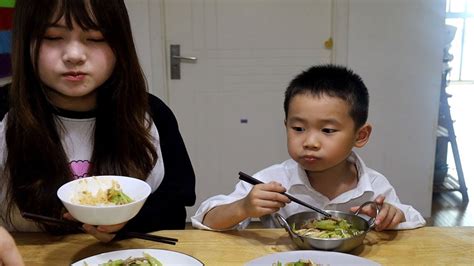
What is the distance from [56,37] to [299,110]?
673mm

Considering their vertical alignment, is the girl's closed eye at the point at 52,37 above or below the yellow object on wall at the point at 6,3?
below

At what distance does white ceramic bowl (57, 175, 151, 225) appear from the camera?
1.01 meters

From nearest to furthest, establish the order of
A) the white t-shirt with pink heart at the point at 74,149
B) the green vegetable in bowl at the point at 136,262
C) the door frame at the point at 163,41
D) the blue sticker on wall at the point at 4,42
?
1. the green vegetable in bowl at the point at 136,262
2. the white t-shirt with pink heart at the point at 74,149
3. the blue sticker on wall at the point at 4,42
4. the door frame at the point at 163,41

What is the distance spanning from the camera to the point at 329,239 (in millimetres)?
1165

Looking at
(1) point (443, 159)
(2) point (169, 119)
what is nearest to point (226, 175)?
(1) point (443, 159)

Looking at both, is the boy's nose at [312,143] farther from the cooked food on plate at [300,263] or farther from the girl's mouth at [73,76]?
the girl's mouth at [73,76]

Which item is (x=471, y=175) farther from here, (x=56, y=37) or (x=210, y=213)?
(x=56, y=37)

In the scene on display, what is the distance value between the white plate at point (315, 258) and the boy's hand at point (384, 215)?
0.55 ft

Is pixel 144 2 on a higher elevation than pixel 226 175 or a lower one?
higher

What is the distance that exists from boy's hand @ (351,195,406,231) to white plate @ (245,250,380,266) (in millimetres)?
168

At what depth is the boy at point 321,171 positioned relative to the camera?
4.31ft

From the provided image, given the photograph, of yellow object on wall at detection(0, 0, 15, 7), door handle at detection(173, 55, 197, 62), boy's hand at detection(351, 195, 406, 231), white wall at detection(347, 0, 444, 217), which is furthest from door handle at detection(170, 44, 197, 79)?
boy's hand at detection(351, 195, 406, 231)

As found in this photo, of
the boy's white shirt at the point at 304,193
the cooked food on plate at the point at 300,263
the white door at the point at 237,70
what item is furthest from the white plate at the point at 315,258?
the white door at the point at 237,70

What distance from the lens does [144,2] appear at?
3236mm
